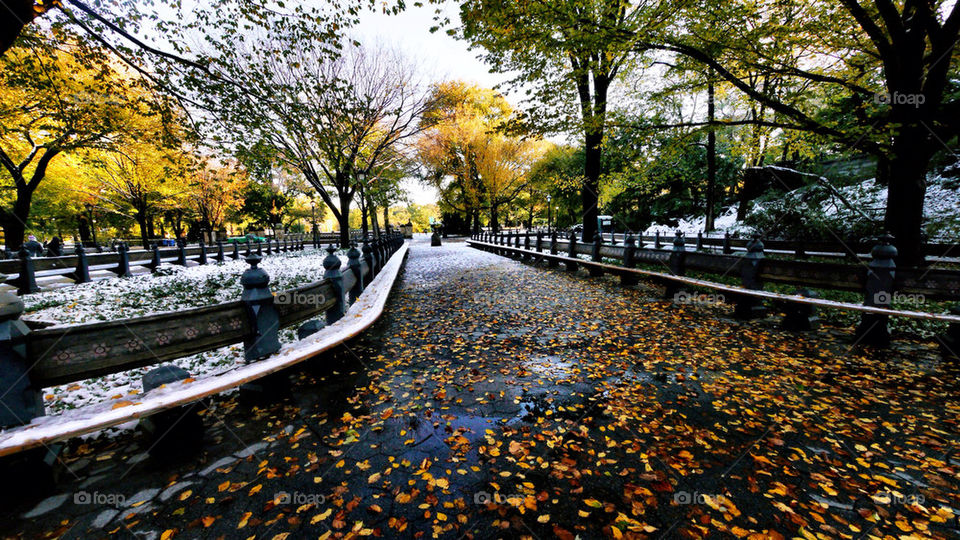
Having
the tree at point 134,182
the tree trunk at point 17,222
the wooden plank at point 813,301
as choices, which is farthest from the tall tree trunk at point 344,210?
the wooden plank at point 813,301

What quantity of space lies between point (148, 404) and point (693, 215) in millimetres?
28071

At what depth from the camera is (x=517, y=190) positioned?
114ft

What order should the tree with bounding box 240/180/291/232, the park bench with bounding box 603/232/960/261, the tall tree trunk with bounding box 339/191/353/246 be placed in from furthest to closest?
the tree with bounding box 240/180/291/232
the tall tree trunk with bounding box 339/191/353/246
the park bench with bounding box 603/232/960/261

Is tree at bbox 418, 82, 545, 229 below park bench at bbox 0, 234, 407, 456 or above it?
above

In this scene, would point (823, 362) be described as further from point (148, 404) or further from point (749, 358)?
point (148, 404)

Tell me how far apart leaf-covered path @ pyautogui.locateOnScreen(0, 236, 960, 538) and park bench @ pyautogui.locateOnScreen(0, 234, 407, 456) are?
0.44 metres

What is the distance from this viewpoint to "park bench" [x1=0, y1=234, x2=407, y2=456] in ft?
6.57

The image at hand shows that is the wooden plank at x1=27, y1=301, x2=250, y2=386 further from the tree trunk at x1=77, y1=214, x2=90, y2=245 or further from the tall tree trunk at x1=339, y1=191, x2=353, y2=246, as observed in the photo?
the tree trunk at x1=77, y1=214, x2=90, y2=245

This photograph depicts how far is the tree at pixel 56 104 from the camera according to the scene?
771cm

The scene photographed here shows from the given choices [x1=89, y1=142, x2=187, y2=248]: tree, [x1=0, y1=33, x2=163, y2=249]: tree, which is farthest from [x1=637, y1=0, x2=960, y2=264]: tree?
[x1=89, y1=142, x2=187, y2=248]: tree

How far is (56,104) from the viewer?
32.2 ft

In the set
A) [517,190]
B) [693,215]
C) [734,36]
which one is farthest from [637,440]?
[517,190]

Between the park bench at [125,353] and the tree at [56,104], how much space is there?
7.84m

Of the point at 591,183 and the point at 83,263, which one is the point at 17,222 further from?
the point at 591,183
